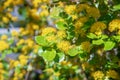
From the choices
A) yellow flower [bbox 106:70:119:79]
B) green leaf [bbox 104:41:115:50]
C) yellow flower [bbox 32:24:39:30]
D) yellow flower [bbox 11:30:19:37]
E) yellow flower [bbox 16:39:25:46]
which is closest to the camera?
green leaf [bbox 104:41:115:50]

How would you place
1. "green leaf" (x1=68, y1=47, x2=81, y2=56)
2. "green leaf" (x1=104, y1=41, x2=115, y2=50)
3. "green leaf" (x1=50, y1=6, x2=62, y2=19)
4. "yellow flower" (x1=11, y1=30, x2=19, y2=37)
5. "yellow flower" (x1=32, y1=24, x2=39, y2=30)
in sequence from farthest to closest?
"yellow flower" (x1=32, y1=24, x2=39, y2=30)
"yellow flower" (x1=11, y1=30, x2=19, y2=37)
"green leaf" (x1=50, y1=6, x2=62, y2=19)
"green leaf" (x1=68, y1=47, x2=81, y2=56)
"green leaf" (x1=104, y1=41, x2=115, y2=50)

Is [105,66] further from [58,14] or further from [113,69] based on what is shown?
[58,14]

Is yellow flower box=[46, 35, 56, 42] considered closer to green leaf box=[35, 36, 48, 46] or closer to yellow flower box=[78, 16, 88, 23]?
green leaf box=[35, 36, 48, 46]

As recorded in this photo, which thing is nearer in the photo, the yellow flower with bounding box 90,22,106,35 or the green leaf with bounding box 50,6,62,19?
the yellow flower with bounding box 90,22,106,35

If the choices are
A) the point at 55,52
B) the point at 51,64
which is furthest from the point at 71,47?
the point at 51,64

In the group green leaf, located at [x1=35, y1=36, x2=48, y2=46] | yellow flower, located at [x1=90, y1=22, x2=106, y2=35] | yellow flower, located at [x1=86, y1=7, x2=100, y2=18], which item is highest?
yellow flower, located at [x1=86, y1=7, x2=100, y2=18]

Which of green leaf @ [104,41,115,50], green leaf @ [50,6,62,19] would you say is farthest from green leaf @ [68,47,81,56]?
green leaf @ [50,6,62,19]

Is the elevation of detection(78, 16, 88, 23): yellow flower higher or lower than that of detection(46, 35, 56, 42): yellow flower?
higher

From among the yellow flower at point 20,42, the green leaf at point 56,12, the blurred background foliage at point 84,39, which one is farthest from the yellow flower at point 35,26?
the green leaf at point 56,12

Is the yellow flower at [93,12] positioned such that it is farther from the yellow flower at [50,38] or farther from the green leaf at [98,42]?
the yellow flower at [50,38]
